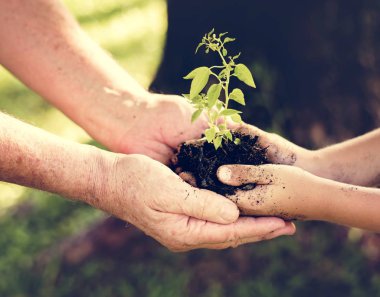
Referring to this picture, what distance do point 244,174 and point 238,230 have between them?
32 centimetres

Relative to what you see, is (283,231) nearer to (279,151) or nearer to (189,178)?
(279,151)

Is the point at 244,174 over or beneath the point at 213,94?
beneath

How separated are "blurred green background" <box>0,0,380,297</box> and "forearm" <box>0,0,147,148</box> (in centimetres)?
96

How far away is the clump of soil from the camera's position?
300cm

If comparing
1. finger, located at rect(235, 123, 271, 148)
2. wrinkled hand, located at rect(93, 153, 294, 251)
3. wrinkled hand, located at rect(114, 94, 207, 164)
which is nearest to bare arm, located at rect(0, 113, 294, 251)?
wrinkled hand, located at rect(93, 153, 294, 251)

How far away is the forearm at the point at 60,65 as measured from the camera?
11.5 ft

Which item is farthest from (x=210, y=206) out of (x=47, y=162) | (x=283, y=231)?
(x=47, y=162)

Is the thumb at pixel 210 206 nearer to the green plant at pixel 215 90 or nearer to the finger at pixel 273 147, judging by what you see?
the green plant at pixel 215 90

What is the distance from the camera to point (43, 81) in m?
3.56

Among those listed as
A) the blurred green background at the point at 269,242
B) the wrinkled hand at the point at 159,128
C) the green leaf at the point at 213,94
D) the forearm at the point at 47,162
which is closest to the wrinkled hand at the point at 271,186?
the green leaf at the point at 213,94

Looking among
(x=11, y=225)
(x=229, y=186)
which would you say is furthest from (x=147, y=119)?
(x=11, y=225)

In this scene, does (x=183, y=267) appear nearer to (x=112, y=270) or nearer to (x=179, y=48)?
(x=112, y=270)

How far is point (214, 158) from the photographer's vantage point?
120 inches

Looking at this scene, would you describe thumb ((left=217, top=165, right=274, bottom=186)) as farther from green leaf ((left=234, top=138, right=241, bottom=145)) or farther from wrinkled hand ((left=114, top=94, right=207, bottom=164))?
wrinkled hand ((left=114, top=94, right=207, bottom=164))
